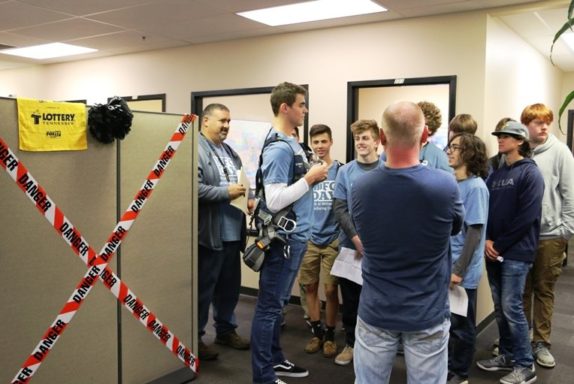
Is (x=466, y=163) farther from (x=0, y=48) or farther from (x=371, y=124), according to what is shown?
(x=0, y=48)

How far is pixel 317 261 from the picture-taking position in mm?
3479

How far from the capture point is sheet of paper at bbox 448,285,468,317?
Answer: 8.15ft

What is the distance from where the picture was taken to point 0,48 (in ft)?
17.8

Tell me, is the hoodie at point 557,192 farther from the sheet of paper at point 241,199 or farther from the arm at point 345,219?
the sheet of paper at point 241,199

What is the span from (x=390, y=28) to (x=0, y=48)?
4063 mm

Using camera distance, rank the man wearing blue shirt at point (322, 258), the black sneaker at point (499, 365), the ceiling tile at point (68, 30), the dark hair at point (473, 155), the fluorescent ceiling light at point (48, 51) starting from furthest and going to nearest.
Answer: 1. the fluorescent ceiling light at point (48, 51)
2. the ceiling tile at point (68, 30)
3. the man wearing blue shirt at point (322, 258)
4. the black sneaker at point (499, 365)
5. the dark hair at point (473, 155)

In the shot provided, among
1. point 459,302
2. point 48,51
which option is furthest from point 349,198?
point 48,51

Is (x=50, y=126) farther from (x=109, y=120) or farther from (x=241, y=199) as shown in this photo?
(x=241, y=199)

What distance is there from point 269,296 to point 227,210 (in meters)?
0.92

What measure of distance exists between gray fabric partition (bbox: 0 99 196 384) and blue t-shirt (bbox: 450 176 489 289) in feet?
4.68

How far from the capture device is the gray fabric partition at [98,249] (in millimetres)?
2113

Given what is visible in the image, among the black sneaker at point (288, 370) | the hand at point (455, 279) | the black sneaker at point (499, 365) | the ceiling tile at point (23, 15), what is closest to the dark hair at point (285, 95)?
the hand at point (455, 279)

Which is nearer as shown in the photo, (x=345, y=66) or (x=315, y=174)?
(x=315, y=174)

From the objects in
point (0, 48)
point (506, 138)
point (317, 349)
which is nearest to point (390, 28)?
point (506, 138)
